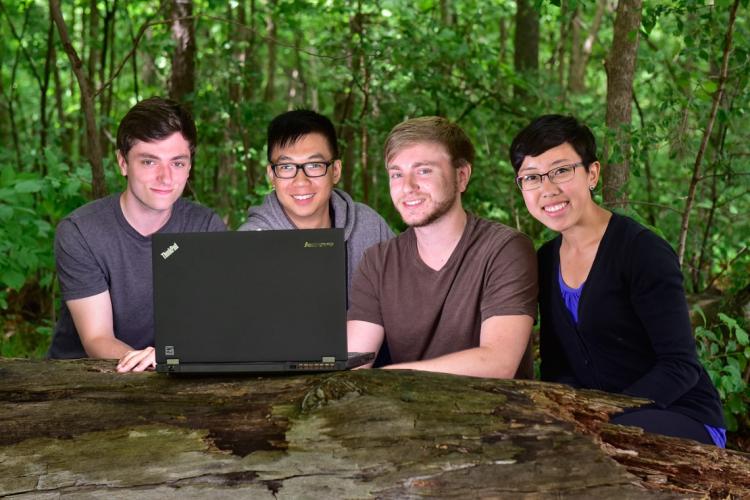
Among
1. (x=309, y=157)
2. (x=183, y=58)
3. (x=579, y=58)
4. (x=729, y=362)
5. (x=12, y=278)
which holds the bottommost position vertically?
(x=729, y=362)

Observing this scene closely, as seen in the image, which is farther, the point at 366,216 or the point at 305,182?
the point at 366,216

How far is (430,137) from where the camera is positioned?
3756 millimetres

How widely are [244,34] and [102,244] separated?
6392mm

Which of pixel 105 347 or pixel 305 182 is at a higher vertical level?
pixel 305 182

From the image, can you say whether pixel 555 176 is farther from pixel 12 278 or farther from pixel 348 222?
pixel 12 278

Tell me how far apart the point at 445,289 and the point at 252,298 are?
1.23m

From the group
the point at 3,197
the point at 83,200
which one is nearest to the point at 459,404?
the point at 3,197

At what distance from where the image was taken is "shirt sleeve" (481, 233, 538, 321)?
342 centimetres

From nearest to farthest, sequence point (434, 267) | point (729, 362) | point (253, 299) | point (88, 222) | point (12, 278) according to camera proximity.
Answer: point (253, 299) → point (434, 267) → point (88, 222) → point (12, 278) → point (729, 362)

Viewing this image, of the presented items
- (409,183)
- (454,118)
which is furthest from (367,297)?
(454,118)

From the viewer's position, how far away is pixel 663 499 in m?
2.33

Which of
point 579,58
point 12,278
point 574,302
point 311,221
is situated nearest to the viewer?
point 574,302

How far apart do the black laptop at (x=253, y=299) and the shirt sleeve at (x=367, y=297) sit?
3.60 ft

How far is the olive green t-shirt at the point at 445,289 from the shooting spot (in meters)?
3.47
